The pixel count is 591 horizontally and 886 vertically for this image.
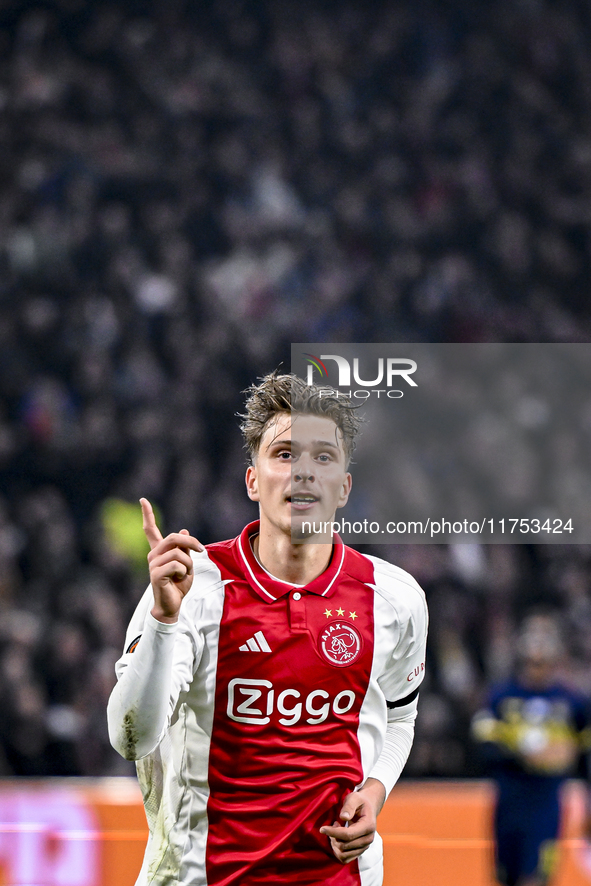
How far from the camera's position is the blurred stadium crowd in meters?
6.23

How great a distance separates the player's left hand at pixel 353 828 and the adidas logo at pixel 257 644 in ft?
1.12

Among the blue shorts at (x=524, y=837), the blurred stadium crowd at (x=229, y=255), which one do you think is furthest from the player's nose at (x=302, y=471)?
the blurred stadium crowd at (x=229, y=255)

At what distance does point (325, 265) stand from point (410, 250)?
2.60ft

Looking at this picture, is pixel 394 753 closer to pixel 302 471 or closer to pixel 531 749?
pixel 302 471

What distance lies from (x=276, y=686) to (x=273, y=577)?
0.25m

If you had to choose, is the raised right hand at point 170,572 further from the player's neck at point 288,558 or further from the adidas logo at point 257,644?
the player's neck at point 288,558

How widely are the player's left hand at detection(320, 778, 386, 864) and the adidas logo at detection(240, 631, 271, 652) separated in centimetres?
34

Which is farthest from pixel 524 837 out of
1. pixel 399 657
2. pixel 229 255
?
pixel 229 255

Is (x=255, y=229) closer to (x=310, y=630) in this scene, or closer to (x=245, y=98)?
(x=245, y=98)

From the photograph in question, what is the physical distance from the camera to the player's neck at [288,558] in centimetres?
225

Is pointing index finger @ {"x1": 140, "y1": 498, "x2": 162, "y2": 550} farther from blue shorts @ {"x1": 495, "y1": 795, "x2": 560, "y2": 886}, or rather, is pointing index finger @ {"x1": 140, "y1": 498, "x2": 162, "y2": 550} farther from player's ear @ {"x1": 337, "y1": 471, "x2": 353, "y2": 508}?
blue shorts @ {"x1": 495, "y1": 795, "x2": 560, "y2": 886}

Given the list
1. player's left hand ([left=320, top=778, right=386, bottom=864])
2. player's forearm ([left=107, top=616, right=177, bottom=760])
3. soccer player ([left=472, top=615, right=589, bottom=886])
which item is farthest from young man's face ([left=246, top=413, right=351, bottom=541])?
soccer player ([left=472, top=615, right=589, bottom=886])

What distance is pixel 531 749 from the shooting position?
4.70 m

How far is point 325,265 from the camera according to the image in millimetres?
8922
